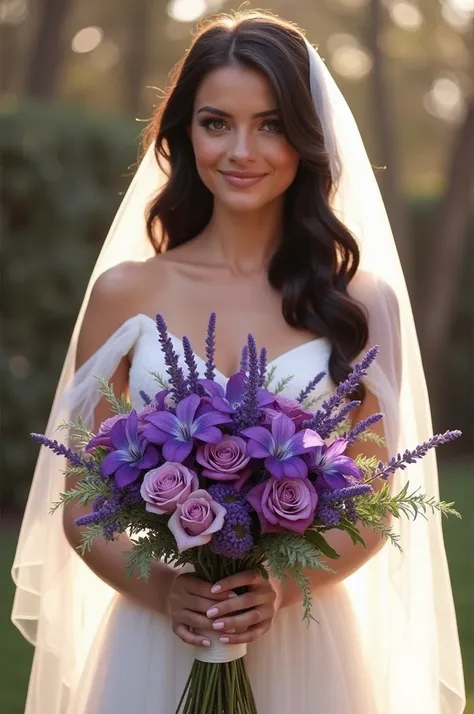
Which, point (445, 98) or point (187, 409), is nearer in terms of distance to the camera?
point (187, 409)

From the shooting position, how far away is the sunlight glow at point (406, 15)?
14453 mm

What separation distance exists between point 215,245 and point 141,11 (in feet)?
56.7

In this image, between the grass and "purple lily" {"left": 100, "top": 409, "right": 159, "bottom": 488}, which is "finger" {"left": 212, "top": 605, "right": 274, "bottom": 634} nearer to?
"purple lily" {"left": 100, "top": 409, "right": 159, "bottom": 488}

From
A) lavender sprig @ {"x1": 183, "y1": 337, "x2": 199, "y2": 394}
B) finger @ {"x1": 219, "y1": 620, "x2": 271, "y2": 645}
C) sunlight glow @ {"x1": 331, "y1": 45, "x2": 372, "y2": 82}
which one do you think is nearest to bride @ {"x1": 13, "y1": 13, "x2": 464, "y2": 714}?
finger @ {"x1": 219, "y1": 620, "x2": 271, "y2": 645}

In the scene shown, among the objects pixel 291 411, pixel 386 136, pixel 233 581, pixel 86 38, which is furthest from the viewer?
pixel 86 38

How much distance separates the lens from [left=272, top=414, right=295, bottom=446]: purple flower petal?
2.04 meters

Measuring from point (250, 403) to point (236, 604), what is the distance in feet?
1.72

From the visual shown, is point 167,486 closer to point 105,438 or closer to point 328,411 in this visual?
point 105,438

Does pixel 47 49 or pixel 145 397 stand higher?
pixel 47 49

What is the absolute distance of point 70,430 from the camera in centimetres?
281

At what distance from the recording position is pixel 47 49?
35.8 ft

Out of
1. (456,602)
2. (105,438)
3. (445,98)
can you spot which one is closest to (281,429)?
(105,438)

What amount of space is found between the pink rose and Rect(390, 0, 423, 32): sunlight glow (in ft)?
42.9

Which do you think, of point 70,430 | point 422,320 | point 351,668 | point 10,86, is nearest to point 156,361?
point 70,430
